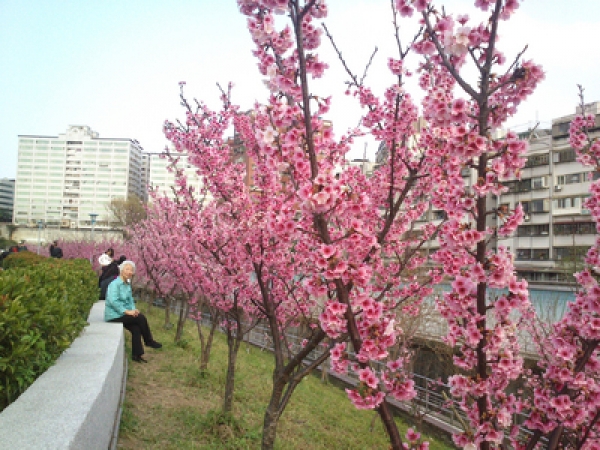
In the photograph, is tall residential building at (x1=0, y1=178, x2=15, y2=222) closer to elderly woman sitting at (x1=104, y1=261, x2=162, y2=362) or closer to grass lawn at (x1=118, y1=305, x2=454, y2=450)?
grass lawn at (x1=118, y1=305, x2=454, y2=450)

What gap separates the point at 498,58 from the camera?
2.55 metres

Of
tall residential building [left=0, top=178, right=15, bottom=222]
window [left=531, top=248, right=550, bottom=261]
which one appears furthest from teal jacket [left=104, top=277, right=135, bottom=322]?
tall residential building [left=0, top=178, right=15, bottom=222]

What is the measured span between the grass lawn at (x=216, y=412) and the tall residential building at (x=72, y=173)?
9535cm

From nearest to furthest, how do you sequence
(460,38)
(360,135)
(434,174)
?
1. (460,38)
2. (434,174)
3. (360,135)

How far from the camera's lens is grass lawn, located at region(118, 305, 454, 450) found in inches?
197

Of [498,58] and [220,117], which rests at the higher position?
[220,117]

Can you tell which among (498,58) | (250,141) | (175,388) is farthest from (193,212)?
(498,58)

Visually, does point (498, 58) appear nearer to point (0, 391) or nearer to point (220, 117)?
point (0, 391)

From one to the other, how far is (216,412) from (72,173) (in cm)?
10727

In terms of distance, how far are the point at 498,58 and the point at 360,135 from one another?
2491mm

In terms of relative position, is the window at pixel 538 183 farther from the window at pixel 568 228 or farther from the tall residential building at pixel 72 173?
the tall residential building at pixel 72 173

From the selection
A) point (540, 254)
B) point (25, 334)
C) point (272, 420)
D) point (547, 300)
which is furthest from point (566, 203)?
point (25, 334)

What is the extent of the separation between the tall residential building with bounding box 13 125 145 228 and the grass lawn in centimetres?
9535

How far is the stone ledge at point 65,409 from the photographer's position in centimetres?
182
